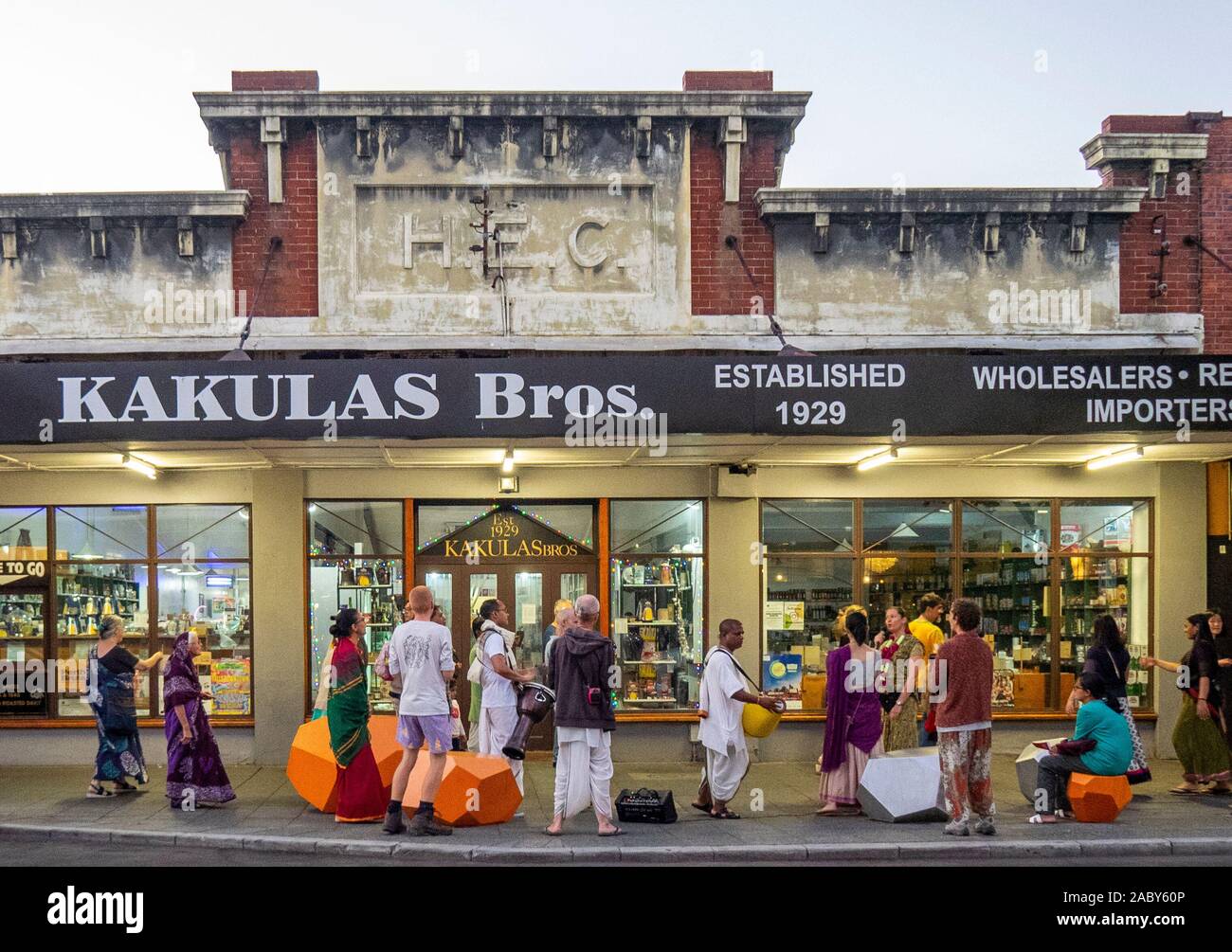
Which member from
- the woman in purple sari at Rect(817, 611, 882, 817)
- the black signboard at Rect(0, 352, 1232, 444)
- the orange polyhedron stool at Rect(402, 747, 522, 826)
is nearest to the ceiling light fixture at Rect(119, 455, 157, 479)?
the black signboard at Rect(0, 352, 1232, 444)

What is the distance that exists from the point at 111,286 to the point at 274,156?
2.39m

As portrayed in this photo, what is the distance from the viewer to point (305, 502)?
1448 cm

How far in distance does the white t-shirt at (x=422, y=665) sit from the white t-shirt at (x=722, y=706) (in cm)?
238

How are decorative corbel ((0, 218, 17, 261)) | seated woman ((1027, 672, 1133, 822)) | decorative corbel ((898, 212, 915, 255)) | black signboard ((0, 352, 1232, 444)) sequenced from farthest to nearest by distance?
decorative corbel ((898, 212, 915, 255)) < decorative corbel ((0, 218, 17, 261)) < black signboard ((0, 352, 1232, 444)) < seated woman ((1027, 672, 1133, 822))

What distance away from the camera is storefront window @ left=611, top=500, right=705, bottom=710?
14688 millimetres

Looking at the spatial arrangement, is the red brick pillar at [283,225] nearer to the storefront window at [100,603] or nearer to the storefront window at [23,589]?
the storefront window at [100,603]

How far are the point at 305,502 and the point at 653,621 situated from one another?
4.38 m

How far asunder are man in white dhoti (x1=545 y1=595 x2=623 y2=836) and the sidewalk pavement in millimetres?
277

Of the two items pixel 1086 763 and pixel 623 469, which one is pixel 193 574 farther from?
pixel 1086 763

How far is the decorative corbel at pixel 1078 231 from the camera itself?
14438mm

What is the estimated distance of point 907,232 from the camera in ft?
47.2

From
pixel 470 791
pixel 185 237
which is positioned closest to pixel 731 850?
pixel 470 791

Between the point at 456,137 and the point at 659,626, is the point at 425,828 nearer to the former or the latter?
the point at 659,626

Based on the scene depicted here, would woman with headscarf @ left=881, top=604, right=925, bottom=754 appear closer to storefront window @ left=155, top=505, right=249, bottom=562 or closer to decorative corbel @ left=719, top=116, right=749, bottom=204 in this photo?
decorative corbel @ left=719, top=116, right=749, bottom=204
